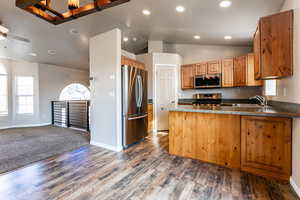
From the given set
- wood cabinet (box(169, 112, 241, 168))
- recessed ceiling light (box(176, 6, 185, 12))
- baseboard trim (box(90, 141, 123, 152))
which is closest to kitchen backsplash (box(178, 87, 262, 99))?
wood cabinet (box(169, 112, 241, 168))

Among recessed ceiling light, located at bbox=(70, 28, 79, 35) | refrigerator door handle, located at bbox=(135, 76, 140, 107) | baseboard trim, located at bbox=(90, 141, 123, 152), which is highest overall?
recessed ceiling light, located at bbox=(70, 28, 79, 35)

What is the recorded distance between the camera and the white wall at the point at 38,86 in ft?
19.0

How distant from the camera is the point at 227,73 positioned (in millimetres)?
4527

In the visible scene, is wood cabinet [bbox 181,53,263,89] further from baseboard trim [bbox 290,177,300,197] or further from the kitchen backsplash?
baseboard trim [bbox 290,177,300,197]

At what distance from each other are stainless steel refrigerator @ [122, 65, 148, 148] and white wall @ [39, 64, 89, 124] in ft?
17.6

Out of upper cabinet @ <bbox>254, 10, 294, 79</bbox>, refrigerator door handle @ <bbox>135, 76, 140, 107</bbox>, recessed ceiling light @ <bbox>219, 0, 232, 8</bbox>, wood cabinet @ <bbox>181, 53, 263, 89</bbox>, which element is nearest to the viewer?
upper cabinet @ <bbox>254, 10, 294, 79</bbox>

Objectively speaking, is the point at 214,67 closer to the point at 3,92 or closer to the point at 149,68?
the point at 149,68

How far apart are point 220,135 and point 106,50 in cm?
298

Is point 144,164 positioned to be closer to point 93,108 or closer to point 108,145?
point 108,145

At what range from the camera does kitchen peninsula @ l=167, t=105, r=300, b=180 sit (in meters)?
1.98

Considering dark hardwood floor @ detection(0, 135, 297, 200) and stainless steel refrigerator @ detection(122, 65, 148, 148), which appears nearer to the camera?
dark hardwood floor @ detection(0, 135, 297, 200)

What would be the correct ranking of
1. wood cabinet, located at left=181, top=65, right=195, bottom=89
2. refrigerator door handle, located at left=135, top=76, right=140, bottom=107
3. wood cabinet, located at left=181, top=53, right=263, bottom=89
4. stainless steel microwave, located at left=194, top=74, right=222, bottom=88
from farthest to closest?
wood cabinet, located at left=181, top=65, right=195, bottom=89, stainless steel microwave, located at left=194, top=74, right=222, bottom=88, wood cabinet, located at left=181, top=53, right=263, bottom=89, refrigerator door handle, located at left=135, top=76, right=140, bottom=107

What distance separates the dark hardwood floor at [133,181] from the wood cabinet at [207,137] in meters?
0.16

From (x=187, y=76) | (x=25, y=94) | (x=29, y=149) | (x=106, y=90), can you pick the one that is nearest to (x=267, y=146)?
(x=106, y=90)
